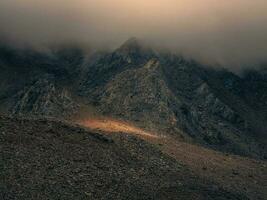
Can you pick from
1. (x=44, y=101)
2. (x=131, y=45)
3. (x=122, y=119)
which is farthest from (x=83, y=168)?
(x=131, y=45)

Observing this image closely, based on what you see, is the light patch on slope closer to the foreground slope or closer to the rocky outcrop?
the rocky outcrop

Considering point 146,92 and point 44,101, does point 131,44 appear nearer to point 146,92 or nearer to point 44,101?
point 146,92

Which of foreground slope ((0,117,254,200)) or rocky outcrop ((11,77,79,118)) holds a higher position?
rocky outcrop ((11,77,79,118))

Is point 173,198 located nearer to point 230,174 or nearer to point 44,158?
point 44,158

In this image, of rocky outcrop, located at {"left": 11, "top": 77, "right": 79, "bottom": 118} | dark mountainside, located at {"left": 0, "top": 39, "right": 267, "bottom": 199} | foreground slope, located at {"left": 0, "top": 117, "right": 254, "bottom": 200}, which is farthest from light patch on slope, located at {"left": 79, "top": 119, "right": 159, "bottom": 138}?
foreground slope, located at {"left": 0, "top": 117, "right": 254, "bottom": 200}

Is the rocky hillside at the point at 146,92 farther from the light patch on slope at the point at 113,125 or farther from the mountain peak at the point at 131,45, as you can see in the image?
the light patch on slope at the point at 113,125

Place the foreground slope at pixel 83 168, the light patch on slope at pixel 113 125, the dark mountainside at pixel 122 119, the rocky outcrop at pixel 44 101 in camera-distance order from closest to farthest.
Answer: the foreground slope at pixel 83 168, the dark mountainside at pixel 122 119, the light patch on slope at pixel 113 125, the rocky outcrop at pixel 44 101

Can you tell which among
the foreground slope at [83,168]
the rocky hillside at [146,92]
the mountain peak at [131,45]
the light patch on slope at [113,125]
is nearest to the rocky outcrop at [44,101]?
the rocky hillside at [146,92]

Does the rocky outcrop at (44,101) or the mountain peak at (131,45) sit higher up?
the mountain peak at (131,45)
